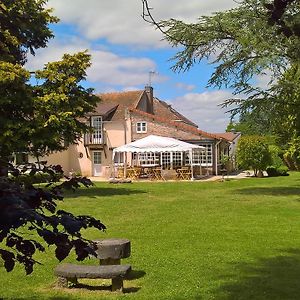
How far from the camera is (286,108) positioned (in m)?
20.6

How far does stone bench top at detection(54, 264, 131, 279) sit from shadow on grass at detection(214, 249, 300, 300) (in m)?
1.25

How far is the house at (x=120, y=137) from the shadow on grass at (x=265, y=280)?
31.0 meters

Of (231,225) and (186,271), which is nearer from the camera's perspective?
(186,271)

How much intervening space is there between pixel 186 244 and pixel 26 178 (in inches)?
255

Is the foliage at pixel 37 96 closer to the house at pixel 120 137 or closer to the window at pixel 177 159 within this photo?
the house at pixel 120 137

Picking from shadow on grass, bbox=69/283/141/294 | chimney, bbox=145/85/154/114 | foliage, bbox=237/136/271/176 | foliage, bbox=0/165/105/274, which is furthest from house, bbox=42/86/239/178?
foliage, bbox=0/165/105/274

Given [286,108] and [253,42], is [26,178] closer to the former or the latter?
[253,42]

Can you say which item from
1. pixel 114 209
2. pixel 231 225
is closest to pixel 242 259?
pixel 231 225

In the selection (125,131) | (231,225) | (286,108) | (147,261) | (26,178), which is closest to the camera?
(26,178)

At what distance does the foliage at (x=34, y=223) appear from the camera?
8.06 ft

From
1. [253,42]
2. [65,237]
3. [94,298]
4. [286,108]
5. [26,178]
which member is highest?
[253,42]

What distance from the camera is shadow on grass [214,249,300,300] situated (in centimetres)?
614

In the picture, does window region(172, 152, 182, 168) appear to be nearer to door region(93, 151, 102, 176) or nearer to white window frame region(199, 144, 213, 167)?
white window frame region(199, 144, 213, 167)

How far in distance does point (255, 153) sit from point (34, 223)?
3478cm
